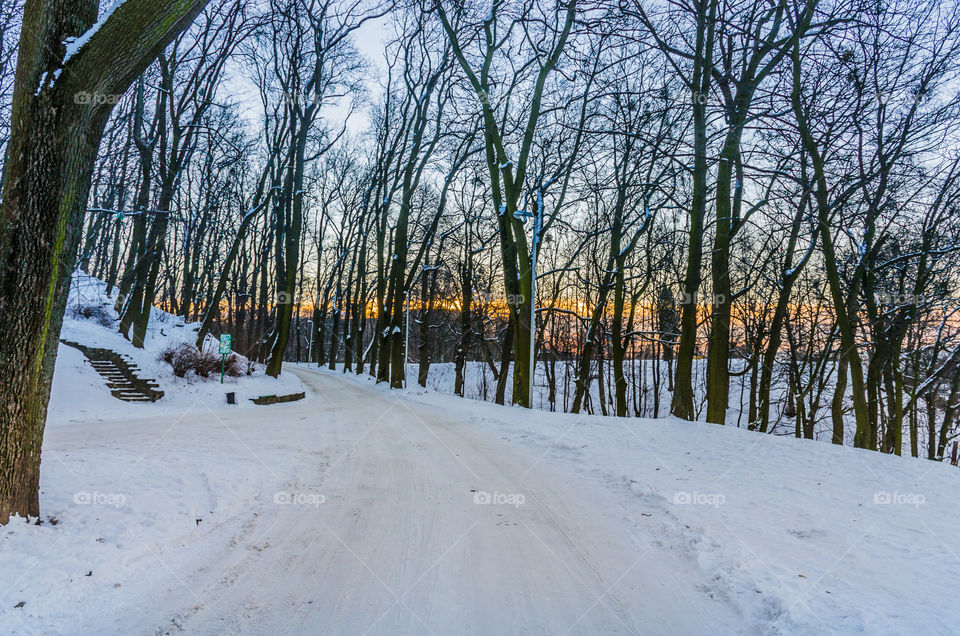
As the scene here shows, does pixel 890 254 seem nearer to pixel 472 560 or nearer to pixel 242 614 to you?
pixel 472 560

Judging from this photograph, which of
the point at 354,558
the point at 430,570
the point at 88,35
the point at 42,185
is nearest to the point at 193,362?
the point at 42,185

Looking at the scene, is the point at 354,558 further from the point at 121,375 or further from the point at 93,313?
the point at 93,313

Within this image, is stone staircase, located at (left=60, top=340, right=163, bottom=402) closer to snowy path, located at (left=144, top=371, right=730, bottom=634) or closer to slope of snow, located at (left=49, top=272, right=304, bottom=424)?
slope of snow, located at (left=49, top=272, right=304, bottom=424)

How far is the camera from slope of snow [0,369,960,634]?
9.41 ft

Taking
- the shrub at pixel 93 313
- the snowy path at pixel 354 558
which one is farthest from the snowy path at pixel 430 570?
the shrub at pixel 93 313

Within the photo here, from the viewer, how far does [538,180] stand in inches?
719

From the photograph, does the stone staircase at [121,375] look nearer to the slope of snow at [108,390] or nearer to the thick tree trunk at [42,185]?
the slope of snow at [108,390]

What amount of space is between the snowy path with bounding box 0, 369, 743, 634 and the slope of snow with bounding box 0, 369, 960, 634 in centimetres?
2

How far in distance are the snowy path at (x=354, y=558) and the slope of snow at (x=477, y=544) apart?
19mm

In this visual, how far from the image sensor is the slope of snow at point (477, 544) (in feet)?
9.41

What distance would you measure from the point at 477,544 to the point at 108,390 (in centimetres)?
1470

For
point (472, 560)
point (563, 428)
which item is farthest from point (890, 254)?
point (472, 560)

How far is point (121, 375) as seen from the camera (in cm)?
1543

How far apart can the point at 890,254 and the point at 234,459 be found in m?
18.8
